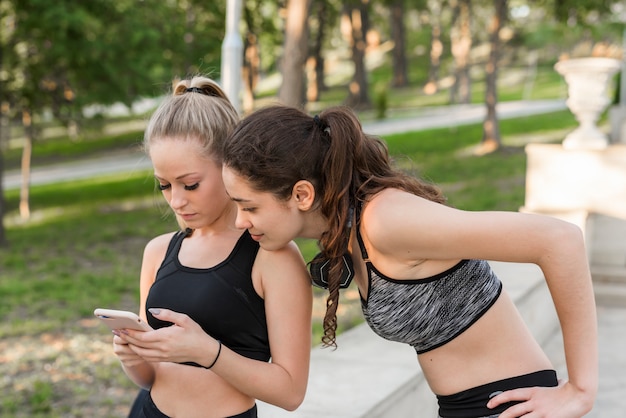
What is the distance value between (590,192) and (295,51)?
6.55 metres

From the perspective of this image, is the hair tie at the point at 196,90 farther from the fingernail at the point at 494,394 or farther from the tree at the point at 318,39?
the tree at the point at 318,39

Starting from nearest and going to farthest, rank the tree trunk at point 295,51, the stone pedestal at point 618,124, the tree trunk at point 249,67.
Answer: the stone pedestal at point 618,124, the tree trunk at point 295,51, the tree trunk at point 249,67

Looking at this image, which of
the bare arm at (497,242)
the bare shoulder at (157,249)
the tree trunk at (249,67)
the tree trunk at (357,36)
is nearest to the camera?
the bare arm at (497,242)

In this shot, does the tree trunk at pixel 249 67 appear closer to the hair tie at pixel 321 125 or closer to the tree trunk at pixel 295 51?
the tree trunk at pixel 295 51

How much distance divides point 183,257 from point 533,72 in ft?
160

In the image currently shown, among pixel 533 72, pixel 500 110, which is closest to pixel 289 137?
pixel 500 110

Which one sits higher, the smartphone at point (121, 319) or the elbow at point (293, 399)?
the smartphone at point (121, 319)

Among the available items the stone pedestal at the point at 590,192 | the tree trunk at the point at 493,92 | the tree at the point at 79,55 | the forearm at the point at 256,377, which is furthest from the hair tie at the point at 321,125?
the tree trunk at the point at 493,92

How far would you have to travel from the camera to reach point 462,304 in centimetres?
202

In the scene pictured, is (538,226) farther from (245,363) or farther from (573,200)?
(573,200)

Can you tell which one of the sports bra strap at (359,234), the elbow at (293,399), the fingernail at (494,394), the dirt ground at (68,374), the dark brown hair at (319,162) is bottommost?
the dirt ground at (68,374)

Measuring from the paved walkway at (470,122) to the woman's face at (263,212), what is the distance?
57 cm

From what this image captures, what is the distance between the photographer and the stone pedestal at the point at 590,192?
6777mm

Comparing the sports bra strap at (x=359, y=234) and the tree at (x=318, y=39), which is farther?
the tree at (x=318, y=39)
